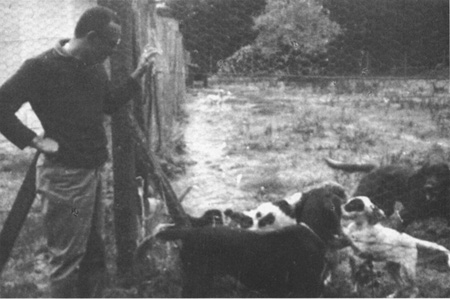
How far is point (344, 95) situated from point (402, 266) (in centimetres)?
180

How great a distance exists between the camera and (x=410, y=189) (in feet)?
14.0

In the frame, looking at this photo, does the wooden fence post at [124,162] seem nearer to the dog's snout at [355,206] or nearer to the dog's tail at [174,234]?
the dog's tail at [174,234]

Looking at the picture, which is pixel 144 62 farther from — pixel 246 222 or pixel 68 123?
pixel 246 222

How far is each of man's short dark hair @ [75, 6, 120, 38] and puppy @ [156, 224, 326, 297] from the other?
3.48 ft

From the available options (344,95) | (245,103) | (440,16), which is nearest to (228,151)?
(245,103)

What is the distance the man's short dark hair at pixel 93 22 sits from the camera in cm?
296

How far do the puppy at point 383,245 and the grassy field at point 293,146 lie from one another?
716 mm

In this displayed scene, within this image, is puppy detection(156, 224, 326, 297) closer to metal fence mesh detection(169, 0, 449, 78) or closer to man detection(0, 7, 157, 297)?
man detection(0, 7, 157, 297)

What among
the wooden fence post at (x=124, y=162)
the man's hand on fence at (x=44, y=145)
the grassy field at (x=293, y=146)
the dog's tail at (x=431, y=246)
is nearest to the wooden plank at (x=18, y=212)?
the man's hand on fence at (x=44, y=145)

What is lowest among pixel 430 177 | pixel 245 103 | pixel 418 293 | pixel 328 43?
pixel 418 293

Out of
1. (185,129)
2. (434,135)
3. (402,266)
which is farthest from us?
(185,129)

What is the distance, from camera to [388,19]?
4414mm

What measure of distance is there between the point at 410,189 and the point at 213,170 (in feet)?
4.80

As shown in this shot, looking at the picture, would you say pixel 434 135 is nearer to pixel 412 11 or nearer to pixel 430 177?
pixel 430 177
